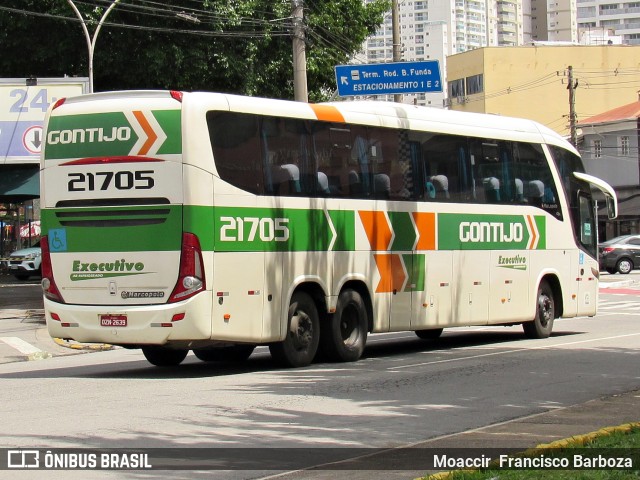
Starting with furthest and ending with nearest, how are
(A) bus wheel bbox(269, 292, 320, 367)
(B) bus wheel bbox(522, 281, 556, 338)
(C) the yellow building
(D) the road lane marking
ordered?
(C) the yellow building → (B) bus wheel bbox(522, 281, 556, 338) → (D) the road lane marking → (A) bus wheel bbox(269, 292, 320, 367)

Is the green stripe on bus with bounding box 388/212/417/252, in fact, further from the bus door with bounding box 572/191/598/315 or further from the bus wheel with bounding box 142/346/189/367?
the bus door with bounding box 572/191/598/315

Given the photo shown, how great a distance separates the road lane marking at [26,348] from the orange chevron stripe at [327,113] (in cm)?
721

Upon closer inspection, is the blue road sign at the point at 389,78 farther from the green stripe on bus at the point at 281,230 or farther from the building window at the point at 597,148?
the building window at the point at 597,148

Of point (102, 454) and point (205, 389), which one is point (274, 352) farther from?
point (102, 454)

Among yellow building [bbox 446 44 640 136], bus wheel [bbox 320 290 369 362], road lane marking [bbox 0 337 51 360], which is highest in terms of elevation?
yellow building [bbox 446 44 640 136]

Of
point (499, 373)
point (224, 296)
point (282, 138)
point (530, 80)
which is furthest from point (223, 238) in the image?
point (530, 80)

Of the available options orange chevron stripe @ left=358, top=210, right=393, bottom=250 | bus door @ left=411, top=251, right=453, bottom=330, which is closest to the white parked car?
bus door @ left=411, top=251, right=453, bottom=330

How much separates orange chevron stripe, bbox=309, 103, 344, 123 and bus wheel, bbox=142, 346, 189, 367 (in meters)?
3.86

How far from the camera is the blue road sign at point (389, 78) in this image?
27188 millimetres

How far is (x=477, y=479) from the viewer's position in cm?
765

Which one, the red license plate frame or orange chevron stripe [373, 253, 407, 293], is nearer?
the red license plate frame

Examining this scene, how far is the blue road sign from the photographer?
2719 centimetres

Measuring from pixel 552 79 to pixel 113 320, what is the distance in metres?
84.8

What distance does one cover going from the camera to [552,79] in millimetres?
Result: 94938
